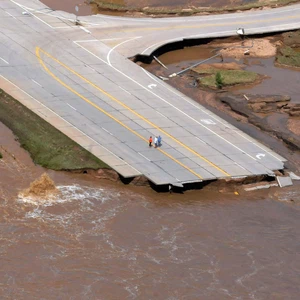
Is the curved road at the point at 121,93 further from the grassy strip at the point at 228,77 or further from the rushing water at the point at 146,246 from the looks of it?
the grassy strip at the point at 228,77

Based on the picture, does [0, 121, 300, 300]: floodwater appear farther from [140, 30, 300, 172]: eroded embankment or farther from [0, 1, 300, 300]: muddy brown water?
[140, 30, 300, 172]: eroded embankment

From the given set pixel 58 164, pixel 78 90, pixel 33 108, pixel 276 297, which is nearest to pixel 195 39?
pixel 78 90

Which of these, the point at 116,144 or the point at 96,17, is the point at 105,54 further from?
the point at 116,144

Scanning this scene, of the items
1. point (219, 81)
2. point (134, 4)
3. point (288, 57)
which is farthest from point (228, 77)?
point (134, 4)

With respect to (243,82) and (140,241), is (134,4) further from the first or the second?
(140,241)

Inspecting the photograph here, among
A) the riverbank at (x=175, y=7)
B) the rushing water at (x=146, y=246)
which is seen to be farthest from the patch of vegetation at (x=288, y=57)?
the rushing water at (x=146, y=246)

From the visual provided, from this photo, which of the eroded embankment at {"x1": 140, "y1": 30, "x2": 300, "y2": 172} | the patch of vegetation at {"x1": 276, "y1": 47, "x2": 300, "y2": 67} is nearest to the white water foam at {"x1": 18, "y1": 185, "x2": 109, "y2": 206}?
the eroded embankment at {"x1": 140, "y1": 30, "x2": 300, "y2": 172}
